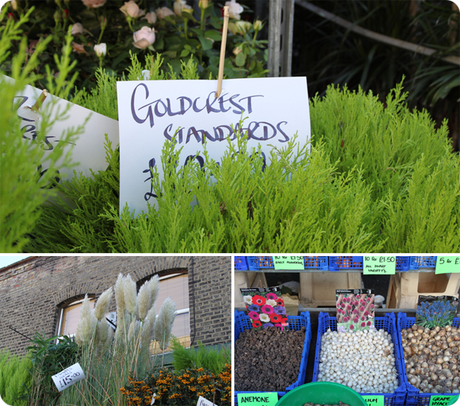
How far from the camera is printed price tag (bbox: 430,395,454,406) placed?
82cm

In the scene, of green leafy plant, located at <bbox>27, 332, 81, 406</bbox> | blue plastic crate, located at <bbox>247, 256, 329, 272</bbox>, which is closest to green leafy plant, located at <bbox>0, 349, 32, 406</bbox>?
green leafy plant, located at <bbox>27, 332, 81, 406</bbox>

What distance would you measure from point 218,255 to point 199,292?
6.6 inches

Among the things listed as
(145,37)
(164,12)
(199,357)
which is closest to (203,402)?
(199,357)

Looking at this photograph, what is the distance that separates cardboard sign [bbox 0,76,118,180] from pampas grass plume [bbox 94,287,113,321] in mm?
254

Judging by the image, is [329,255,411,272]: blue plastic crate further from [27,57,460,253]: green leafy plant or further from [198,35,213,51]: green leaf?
[198,35,213,51]: green leaf

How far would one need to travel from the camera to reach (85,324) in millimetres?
813

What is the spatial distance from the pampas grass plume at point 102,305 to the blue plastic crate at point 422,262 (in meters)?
0.59

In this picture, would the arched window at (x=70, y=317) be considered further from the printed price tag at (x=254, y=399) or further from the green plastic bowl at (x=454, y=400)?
the green plastic bowl at (x=454, y=400)

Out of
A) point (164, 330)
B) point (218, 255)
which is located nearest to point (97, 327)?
point (164, 330)

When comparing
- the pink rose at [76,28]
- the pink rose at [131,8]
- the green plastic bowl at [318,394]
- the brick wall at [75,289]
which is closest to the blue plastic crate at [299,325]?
the green plastic bowl at [318,394]

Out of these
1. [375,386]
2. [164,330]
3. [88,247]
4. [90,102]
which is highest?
[90,102]

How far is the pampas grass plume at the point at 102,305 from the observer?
80 centimetres

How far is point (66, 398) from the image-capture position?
2.53 feet

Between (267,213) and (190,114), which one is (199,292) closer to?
(267,213)
